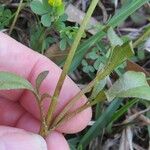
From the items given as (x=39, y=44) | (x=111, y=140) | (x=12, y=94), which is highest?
(x=39, y=44)

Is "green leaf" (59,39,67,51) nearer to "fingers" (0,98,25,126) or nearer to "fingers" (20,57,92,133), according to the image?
"fingers" (20,57,92,133)

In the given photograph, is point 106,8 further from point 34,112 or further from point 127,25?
point 34,112

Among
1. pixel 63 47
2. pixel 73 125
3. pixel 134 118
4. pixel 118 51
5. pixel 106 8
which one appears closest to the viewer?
pixel 118 51

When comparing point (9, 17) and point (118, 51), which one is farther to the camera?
point (9, 17)

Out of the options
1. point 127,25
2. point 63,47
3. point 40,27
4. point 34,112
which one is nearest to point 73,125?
point 34,112

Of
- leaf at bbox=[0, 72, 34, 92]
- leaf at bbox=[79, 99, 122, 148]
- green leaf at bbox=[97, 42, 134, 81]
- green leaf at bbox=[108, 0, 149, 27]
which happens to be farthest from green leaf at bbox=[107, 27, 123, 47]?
leaf at bbox=[79, 99, 122, 148]

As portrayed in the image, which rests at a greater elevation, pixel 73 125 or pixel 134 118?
pixel 73 125
